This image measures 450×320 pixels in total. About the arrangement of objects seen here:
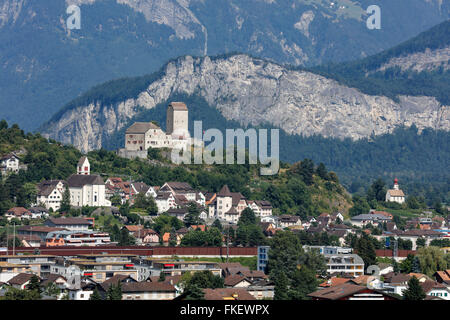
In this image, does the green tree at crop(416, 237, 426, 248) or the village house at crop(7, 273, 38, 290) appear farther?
the green tree at crop(416, 237, 426, 248)

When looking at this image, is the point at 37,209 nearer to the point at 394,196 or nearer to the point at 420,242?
the point at 420,242

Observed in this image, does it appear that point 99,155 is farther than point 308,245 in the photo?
Yes

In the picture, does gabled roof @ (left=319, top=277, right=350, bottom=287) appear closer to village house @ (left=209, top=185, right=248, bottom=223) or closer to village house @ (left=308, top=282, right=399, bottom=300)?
village house @ (left=308, top=282, right=399, bottom=300)

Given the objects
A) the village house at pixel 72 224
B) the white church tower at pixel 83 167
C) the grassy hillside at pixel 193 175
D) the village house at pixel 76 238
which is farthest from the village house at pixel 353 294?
the white church tower at pixel 83 167

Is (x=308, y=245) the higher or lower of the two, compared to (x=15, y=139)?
lower

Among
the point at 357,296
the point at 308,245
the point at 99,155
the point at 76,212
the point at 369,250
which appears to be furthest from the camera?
the point at 99,155

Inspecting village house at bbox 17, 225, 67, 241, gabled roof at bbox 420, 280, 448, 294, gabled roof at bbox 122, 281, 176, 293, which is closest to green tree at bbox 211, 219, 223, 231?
village house at bbox 17, 225, 67, 241

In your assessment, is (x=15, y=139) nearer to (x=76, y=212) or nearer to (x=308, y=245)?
(x=76, y=212)

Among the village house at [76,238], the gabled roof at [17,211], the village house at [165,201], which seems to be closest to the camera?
the village house at [76,238]

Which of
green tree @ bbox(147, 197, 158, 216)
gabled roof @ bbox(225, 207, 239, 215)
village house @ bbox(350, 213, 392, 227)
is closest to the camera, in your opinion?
green tree @ bbox(147, 197, 158, 216)

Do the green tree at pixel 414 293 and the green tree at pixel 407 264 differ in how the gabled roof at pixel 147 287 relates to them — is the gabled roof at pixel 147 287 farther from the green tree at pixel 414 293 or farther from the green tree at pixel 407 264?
the green tree at pixel 407 264

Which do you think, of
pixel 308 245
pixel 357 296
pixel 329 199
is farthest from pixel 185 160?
pixel 357 296
